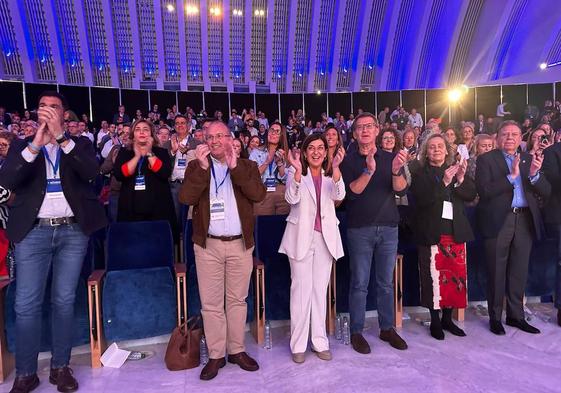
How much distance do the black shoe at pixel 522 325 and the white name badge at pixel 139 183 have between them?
2.81 metres

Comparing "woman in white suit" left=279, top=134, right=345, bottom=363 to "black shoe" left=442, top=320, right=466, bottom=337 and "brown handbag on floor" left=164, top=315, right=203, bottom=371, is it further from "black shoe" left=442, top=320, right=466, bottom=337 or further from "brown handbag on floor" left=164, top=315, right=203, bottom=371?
"black shoe" left=442, top=320, right=466, bottom=337

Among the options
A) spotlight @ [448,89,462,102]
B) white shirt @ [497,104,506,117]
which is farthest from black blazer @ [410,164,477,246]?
spotlight @ [448,89,462,102]

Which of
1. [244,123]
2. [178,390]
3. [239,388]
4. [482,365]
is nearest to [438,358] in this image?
[482,365]

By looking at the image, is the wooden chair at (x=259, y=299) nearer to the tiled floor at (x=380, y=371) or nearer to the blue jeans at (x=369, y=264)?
the tiled floor at (x=380, y=371)

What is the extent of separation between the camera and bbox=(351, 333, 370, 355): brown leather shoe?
2.71 meters

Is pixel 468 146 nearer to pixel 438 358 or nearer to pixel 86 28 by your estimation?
pixel 438 358

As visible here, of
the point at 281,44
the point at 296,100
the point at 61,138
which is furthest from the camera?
the point at 281,44

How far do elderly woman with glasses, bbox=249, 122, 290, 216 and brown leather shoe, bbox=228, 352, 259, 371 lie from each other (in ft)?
4.42

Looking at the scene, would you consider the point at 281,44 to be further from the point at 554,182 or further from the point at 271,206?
the point at 554,182

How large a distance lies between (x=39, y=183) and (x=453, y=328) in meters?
2.73

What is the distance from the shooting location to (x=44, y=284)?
2.23 metres

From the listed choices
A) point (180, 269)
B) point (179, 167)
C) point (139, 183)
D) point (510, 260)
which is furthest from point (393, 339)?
point (179, 167)

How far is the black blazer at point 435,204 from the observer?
2908mm

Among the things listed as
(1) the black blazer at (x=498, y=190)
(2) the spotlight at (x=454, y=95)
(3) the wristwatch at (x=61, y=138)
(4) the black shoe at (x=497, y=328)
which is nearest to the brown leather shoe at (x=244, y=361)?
(3) the wristwatch at (x=61, y=138)
